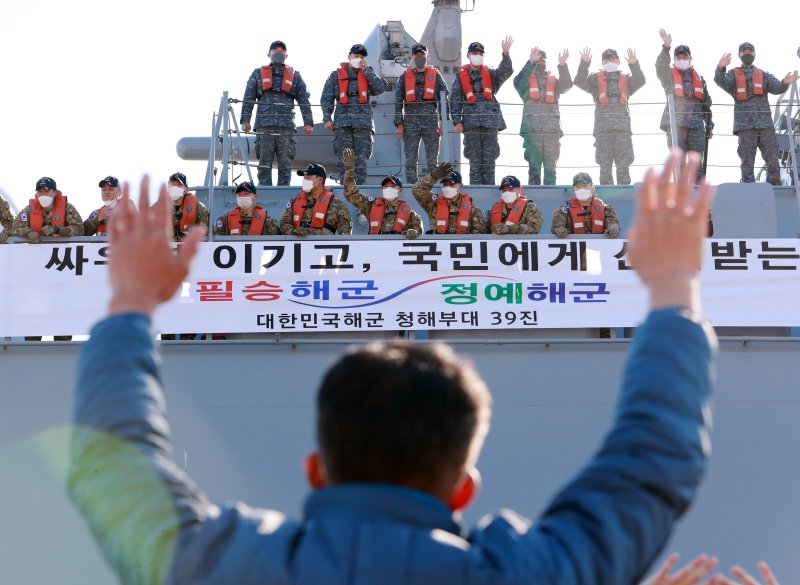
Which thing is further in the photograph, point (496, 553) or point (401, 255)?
point (401, 255)

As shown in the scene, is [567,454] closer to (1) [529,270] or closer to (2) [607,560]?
(1) [529,270]

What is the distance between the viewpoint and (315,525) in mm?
1307

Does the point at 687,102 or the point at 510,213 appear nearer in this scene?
the point at 510,213

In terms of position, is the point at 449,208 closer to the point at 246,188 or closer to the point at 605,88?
the point at 246,188

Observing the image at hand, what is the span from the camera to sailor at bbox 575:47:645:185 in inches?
439

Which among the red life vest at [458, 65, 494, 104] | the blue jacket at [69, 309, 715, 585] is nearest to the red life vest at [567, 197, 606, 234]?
the red life vest at [458, 65, 494, 104]

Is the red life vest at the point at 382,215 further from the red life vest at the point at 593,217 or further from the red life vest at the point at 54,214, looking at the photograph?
the red life vest at the point at 54,214

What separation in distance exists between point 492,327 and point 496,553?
736 cm

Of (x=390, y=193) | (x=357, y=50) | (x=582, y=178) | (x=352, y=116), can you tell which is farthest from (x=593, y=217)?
(x=357, y=50)

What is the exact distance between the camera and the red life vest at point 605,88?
443 inches

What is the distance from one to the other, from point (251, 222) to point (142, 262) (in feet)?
26.3

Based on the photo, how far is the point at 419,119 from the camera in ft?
36.7

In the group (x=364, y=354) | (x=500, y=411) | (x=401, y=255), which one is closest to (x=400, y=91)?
(x=401, y=255)

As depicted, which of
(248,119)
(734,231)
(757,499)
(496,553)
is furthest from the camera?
(248,119)
